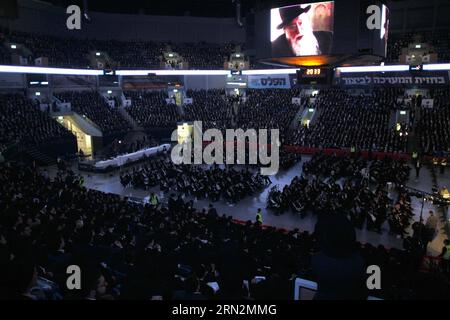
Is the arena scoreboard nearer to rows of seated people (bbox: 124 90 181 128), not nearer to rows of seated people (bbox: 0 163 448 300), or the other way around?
rows of seated people (bbox: 0 163 448 300)

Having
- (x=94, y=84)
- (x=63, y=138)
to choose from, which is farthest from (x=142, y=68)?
(x=63, y=138)

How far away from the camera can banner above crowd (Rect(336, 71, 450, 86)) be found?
120ft

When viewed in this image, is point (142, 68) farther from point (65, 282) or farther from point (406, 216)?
point (65, 282)

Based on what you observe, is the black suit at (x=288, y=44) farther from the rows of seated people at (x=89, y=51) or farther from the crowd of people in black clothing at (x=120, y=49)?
the rows of seated people at (x=89, y=51)

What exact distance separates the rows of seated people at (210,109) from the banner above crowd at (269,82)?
426 centimetres

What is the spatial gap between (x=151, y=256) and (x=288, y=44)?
15.7 m

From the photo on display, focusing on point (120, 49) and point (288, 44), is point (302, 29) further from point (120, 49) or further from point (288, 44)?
point (120, 49)

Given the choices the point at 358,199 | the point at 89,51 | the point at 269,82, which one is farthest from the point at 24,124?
the point at 269,82

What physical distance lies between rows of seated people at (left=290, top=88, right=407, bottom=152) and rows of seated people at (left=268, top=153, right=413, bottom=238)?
8.25 m

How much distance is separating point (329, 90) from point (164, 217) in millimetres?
34430

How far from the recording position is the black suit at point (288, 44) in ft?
61.4

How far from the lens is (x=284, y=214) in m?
17.7

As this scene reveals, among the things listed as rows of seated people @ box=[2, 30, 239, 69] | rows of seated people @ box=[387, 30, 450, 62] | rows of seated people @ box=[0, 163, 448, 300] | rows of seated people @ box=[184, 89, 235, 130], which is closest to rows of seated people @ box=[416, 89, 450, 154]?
rows of seated people @ box=[387, 30, 450, 62]

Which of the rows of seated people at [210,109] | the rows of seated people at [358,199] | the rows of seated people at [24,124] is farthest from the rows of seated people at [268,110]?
the rows of seated people at [24,124]
